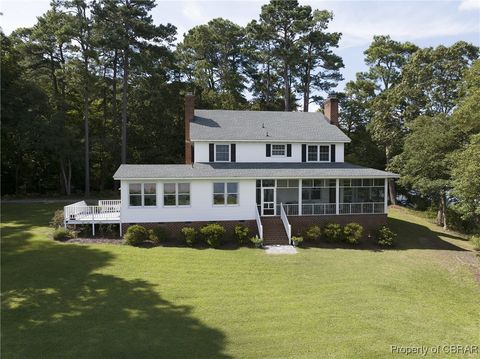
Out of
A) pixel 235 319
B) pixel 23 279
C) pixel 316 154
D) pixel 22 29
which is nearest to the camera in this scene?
pixel 235 319

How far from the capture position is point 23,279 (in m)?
14.1

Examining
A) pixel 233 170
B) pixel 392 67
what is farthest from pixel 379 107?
pixel 233 170

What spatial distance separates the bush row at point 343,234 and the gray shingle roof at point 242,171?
3415 mm

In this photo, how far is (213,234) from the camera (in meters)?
20.4

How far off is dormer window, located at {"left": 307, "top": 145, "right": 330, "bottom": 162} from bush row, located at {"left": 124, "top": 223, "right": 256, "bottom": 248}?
978 centimetres

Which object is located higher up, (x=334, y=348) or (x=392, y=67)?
(x=392, y=67)

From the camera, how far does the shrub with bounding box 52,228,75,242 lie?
781 inches

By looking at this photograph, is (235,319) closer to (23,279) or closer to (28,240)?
(23,279)

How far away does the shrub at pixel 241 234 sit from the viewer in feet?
68.9

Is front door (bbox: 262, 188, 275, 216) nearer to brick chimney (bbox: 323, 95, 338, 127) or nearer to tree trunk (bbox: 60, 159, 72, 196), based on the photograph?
brick chimney (bbox: 323, 95, 338, 127)

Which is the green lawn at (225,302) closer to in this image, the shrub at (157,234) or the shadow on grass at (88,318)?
the shadow on grass at (88,318)

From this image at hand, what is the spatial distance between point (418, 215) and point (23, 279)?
3329 cm

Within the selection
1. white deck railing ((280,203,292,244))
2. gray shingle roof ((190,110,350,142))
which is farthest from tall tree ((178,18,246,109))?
white deck railing ((280,203,292,244))

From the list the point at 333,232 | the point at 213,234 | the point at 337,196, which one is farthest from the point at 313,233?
the point at 213,234
